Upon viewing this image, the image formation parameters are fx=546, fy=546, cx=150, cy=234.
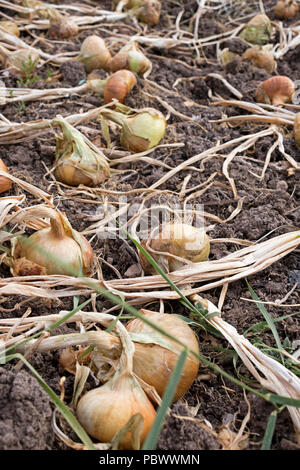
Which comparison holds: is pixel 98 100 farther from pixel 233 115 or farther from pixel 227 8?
pixel 227 8

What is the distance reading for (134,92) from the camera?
2574 millimetres

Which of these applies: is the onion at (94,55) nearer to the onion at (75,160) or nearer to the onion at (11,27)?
the onion at (11,27)

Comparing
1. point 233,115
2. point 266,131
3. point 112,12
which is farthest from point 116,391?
point 112,12

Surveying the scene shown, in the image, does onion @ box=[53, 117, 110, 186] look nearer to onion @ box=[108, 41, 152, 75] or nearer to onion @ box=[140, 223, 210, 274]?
onion @ box=[140, 223, 210, 274]

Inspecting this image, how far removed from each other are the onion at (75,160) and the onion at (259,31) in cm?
155

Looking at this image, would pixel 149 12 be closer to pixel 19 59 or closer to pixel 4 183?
pixel 19 59

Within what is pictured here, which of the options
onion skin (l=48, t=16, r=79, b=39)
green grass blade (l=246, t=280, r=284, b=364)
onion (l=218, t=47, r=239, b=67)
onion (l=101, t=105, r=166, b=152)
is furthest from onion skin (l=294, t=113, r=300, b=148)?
onion skin (l=48, t=16, r=79, b=39)

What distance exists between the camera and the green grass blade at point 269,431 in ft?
3.71

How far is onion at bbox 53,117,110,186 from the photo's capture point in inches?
81.2

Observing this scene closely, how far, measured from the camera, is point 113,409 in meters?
1.16

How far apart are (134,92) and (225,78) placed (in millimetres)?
565

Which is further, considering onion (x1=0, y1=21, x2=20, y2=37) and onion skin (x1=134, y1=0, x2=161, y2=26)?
onion skin (x1=134, y1=0, x2=161, y2=26)

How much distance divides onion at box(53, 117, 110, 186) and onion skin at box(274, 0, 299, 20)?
2.00 m

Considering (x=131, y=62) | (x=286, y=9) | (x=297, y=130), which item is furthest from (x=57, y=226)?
(x=286, y=9)
